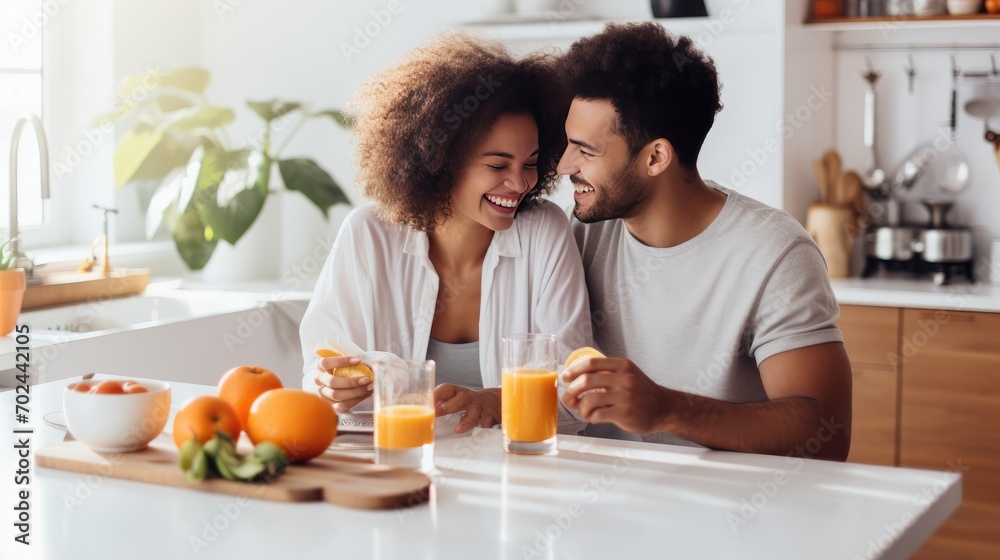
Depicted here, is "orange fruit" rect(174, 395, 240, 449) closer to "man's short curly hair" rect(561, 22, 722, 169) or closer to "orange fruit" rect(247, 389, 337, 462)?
"orange fruit" rect(247, 389, 337, 462)

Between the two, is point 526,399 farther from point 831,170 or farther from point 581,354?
point 831,170

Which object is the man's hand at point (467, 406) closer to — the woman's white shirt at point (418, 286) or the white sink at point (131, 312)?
the woman's white shirt at point (418, 286)

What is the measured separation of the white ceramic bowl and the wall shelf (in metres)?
2.61

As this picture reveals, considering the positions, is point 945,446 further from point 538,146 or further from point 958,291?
point 538,146

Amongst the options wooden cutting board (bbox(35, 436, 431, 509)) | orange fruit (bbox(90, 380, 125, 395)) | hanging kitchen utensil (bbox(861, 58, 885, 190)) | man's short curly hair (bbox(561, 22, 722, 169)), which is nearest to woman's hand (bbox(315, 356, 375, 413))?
wooden cutting board (bbox(35, 436, 431, 509))

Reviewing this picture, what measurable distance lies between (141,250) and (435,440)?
7.83ft

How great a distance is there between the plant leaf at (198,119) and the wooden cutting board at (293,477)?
2.15 meters

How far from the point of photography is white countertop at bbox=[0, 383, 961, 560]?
1086 mm

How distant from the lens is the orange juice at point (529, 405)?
4.64 ft

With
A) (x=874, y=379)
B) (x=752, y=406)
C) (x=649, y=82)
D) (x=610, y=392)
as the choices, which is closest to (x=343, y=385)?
(x=610, y=392)

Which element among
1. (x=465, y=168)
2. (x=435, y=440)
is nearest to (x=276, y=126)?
(x=465, y=168)

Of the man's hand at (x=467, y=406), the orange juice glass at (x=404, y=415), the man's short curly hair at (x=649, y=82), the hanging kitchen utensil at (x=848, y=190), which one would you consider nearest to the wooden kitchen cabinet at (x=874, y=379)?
the hanging kitchen utensil at (x=848, y=190)

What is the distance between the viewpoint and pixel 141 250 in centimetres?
363

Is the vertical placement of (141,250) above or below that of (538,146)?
below
